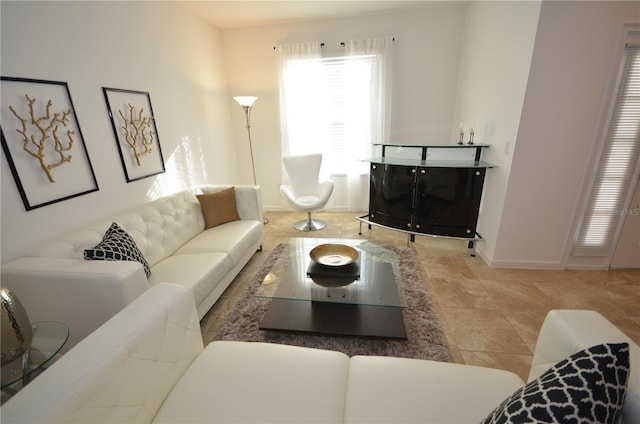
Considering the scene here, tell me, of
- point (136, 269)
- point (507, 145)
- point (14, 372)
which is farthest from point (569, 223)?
point (14, 372)

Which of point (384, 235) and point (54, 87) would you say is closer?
point (54, 87)

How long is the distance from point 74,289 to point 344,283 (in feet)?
5.04

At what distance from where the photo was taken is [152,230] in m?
2.21

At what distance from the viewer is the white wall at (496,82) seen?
223 cm

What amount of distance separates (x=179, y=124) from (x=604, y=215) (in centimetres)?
434

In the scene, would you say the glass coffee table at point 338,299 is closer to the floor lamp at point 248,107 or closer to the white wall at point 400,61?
the floor lamp at point 248,107

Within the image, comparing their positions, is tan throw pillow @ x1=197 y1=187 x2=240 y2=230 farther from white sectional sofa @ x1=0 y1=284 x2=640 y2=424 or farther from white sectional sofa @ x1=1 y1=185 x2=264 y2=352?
white sectional sofa @ x1=0 y1=284 x2=640 y2=424

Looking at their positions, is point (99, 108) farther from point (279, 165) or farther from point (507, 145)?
point (507, 145)

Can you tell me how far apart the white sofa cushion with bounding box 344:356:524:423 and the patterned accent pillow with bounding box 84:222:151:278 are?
150 centimetres

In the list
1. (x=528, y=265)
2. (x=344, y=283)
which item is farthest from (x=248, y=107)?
(x=528, y=265)

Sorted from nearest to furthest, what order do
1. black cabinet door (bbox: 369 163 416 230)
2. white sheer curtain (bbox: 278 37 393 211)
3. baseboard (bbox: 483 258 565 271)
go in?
baseboard (bbox: 483 258 565 271), black cabinet door (bbox: 369 163 416 230), white sheer curtain (bbox: 278 37 393 211)

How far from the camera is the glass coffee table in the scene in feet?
5.71

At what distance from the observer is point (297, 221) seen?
4.12 metres

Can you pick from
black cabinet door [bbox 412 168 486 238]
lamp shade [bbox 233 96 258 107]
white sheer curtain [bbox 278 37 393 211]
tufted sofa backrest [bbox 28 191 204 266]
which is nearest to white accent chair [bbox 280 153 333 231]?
white sheer curtain [bbox 278 37 393 211]
